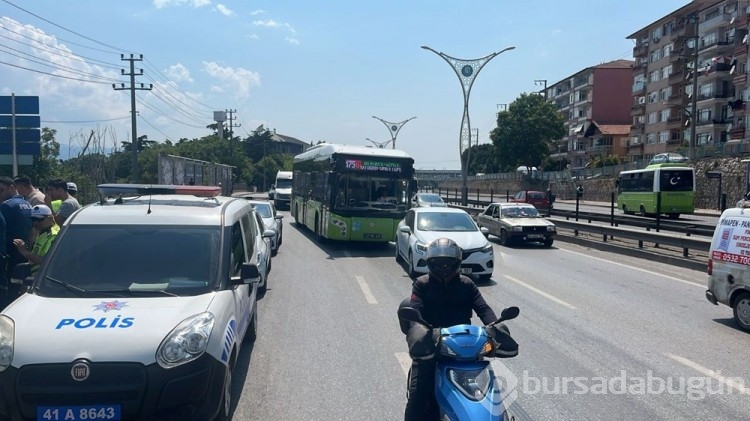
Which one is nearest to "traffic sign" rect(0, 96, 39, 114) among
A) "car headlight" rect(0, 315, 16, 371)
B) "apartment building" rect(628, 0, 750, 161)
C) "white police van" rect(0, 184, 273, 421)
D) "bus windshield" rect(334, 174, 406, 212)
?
"bus windshield" rect(334, 174, 406, 212)

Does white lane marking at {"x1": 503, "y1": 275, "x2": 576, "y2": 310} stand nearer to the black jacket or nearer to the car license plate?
the black jacket

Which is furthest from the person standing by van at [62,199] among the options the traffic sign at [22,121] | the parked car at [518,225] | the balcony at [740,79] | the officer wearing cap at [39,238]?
the balcony at [740,79]

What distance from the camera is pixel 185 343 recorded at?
4.59 m

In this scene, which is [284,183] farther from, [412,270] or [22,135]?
[412,270]

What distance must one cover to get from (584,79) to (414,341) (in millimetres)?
101824

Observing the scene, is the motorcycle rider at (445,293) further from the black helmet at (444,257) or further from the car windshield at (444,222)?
the car windshield at (444,222)

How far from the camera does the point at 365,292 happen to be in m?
11.8

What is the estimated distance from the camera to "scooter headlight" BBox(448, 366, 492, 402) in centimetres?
370

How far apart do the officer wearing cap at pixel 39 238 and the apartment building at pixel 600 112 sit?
87.3m

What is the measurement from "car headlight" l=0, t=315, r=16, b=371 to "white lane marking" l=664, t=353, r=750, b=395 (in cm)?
633

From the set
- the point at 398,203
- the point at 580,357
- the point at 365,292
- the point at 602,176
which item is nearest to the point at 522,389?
the point at 580,357

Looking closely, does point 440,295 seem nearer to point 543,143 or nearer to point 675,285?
point 675,285

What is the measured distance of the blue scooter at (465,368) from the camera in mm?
3656

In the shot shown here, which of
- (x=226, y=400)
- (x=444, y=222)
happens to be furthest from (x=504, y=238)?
(x=226, y=400)
